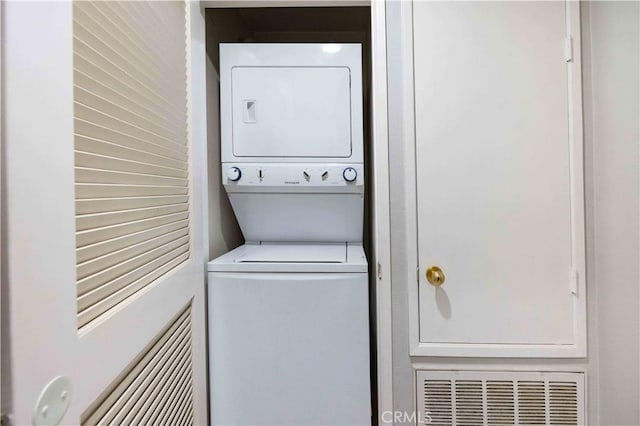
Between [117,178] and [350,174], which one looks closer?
[117,178]

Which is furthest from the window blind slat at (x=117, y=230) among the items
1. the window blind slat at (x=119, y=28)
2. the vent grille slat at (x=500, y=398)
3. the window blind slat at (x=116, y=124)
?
the vent grille slat at (x=500, y=398)

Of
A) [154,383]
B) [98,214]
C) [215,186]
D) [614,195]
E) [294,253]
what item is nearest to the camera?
[98,214]

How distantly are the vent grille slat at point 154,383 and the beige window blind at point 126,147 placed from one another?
0.20 meters

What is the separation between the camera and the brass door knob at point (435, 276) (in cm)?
123

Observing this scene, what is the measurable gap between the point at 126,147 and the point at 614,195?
5.47 ft

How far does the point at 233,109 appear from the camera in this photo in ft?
5.19

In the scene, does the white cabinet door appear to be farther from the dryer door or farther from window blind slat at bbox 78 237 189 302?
window blind slat at bbox 78 237 189 302

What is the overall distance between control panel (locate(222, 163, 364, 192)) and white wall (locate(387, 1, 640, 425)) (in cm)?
35

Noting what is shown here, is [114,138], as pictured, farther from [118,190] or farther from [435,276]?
[435,276]

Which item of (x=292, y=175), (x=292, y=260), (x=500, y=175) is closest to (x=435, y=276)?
(x=500, y=175)

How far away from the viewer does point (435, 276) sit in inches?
48.6
